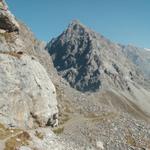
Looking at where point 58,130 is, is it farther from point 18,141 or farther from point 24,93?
point 18,141

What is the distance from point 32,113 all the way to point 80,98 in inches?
2632

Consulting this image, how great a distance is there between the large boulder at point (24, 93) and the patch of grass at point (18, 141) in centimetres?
854

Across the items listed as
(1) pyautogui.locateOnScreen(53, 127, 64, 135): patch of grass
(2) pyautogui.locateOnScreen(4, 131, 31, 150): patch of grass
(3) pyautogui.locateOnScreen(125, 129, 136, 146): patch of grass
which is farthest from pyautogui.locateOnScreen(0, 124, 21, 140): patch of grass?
(3) pyautogui.locateOnScreen(125, 129, 136, 146): patch of grass

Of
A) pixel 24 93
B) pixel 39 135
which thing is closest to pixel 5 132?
pixel 39 135

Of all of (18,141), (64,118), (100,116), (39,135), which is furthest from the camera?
(100,116)

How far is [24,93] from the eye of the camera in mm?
79125

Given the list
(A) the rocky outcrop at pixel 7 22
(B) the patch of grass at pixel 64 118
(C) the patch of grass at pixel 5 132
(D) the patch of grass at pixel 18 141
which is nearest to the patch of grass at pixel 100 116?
(B) the patch of grass at pixel 64 118

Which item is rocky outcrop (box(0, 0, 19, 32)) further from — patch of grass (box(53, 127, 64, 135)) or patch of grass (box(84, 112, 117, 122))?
patch of grass (box(84, 112, 117, 122))

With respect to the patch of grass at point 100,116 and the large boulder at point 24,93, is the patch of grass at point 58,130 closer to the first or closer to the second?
the large boulder at point 24,93

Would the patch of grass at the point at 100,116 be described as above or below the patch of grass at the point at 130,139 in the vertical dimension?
above

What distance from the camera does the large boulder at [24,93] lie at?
75.0 m

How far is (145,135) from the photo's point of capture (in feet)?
349

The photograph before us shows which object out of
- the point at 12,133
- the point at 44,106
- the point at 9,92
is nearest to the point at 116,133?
the point at 44,106

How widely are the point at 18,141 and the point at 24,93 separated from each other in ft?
65.5
